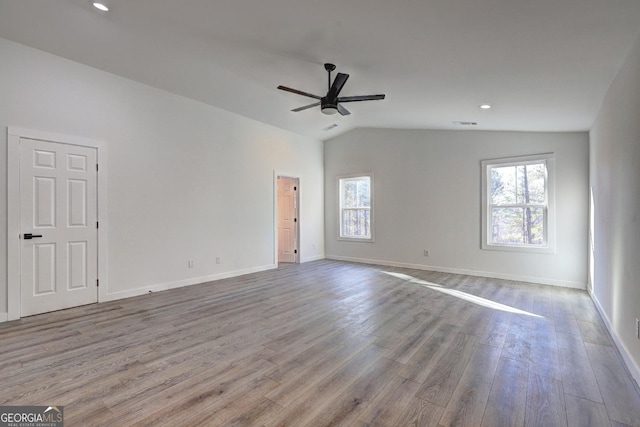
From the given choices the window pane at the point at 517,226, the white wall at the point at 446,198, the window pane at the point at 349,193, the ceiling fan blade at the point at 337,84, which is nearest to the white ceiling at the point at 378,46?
the ceiling fan blade at the point at 337,84

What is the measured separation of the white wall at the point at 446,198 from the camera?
502 cm

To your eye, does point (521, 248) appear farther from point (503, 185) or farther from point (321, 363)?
point (321, 363)

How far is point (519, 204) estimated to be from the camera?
5484 mm

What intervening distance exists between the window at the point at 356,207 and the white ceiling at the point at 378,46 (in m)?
2.82

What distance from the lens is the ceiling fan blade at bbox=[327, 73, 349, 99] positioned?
3424 millimetres

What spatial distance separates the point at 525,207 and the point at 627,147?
311 cm

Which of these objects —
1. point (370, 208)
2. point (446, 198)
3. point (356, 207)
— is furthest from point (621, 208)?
point (356, 207)

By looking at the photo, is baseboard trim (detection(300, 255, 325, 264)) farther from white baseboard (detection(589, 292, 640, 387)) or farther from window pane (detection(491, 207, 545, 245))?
white baseboard (detection(589, 292, 640, 387))

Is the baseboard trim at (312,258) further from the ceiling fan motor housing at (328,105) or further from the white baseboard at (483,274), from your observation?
the ceiling fan motor housing at (328,105)

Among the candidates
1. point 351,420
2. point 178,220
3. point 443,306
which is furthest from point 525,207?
point 178,220

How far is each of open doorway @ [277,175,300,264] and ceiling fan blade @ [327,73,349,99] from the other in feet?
11.7

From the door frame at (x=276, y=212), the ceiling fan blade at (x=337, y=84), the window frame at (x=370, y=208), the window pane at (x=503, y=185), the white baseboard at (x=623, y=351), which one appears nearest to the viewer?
the white baseboard at (x=623, y=351)

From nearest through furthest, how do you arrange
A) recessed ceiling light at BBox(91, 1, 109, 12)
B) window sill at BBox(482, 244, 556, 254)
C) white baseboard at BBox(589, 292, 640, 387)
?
white baseboard at BBox(589, 292, 640, 387), recessed ceiling light at BBox(91, 1, 109, 12), window sill at BBox(482, 244, 556, 254)

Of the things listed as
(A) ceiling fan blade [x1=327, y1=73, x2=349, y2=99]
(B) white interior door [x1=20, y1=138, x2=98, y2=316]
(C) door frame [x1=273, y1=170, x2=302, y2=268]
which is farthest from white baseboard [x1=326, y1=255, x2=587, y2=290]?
(B) white interior door [x1=20, y1=138, x2=98, y2=316]
